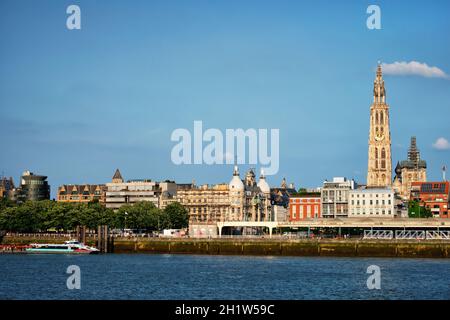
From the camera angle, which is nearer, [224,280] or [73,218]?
[224,280]

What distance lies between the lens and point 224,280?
272 ft

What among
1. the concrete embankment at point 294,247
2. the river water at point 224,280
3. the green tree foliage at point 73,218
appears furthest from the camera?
the green tree foliage at point 73,218

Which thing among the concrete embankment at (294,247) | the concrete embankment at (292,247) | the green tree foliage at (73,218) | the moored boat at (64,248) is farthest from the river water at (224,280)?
the green tree foliage at (73,218)

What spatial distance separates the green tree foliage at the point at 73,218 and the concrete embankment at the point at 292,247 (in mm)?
22387

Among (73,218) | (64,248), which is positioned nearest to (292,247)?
(64,248)

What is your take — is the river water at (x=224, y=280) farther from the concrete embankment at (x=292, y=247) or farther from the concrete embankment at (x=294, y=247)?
the concrete embankment at (x=292, y=247)

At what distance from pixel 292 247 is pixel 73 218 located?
2277 inches

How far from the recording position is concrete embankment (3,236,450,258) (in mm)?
132625

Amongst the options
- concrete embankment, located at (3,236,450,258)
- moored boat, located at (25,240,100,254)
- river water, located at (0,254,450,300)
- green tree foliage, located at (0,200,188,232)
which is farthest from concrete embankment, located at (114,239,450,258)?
green tree foliage, located at (0,200,188,232)

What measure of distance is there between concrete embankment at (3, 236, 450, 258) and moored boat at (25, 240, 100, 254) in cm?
653

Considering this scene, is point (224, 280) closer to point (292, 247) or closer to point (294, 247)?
point (294, 247)

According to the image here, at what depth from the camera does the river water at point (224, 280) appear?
6931 centimetres
